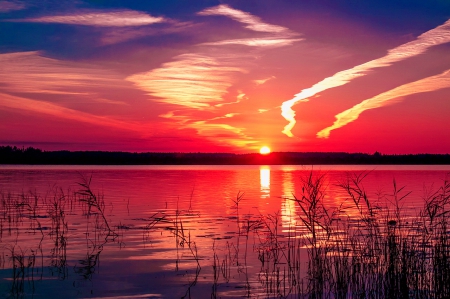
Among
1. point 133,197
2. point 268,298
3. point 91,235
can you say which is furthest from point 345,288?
point 133,197

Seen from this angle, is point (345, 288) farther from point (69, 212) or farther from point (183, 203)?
point (183, 203)

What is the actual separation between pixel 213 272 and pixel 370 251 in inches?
186

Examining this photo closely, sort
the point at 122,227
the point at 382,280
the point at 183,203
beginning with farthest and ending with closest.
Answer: the point at 183,203 < the point at 122,227 < the point at 382,280

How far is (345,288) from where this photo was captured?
11.6m

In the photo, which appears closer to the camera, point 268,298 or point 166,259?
point 268,298

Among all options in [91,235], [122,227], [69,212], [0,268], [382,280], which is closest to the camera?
[382,280]

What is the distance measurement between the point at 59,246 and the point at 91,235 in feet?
7.99

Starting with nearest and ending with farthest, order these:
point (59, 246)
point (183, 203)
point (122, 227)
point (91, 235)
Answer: point (59, 246), point (91, 235), point (122, 227), point (183, 203)

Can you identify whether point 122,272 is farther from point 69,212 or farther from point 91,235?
point 69,212

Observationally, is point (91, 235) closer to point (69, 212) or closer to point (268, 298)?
point (69, 212)

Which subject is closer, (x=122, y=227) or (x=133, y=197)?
(x=122, y=227)

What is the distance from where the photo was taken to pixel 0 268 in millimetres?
13703

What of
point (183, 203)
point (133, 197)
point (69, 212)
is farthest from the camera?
point (133, 197)

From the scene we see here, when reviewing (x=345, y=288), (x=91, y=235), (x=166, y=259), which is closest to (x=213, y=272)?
(x=166, y=259)
